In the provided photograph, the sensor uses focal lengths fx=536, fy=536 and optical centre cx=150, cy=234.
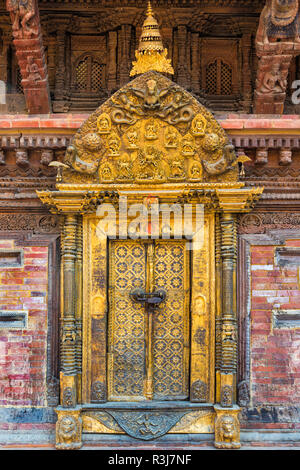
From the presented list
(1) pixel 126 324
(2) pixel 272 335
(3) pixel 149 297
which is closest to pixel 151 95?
(3) pixel 149 297

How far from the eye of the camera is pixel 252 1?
5805mm

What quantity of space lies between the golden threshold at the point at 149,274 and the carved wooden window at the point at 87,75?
2.88 feet

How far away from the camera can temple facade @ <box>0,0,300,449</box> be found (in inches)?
207

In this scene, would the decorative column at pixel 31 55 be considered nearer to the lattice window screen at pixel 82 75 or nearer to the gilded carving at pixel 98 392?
the lattice window screen at pixel 82 75

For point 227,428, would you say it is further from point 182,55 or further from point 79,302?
point 182,55

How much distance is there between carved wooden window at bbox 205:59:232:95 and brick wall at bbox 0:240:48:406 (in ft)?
8.54

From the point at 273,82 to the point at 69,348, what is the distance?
131 inches

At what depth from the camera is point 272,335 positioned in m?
5.45

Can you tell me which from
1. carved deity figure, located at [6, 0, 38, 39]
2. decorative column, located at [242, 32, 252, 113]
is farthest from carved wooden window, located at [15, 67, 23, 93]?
decorative column, located at [242, 32, 252, 113]

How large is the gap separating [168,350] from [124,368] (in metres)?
0.48

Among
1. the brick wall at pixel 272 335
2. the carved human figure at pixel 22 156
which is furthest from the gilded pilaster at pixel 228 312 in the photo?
the carved human figure at pixel 22 156

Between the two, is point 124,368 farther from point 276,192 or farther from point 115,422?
point 276,192

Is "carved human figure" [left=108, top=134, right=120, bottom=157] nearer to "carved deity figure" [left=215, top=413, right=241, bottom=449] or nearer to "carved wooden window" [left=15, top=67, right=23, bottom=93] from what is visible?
"carved wooden window" [left=15, top=67, right=23, bottom=93]
